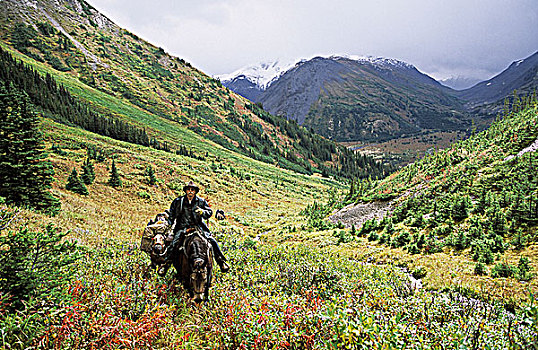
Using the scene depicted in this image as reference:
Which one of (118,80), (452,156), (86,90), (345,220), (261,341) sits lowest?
(345,220)

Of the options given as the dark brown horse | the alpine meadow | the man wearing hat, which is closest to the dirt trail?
the alpine meadow

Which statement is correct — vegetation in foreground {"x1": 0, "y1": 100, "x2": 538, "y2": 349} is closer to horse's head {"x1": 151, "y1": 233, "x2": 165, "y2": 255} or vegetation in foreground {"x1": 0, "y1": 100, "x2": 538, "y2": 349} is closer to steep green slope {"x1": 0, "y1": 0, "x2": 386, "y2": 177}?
horse's head {"x1": 151, "y1": 233, "x2": 165, "y2": 255}

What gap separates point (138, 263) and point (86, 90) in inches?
2888

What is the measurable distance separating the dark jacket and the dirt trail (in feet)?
54.0

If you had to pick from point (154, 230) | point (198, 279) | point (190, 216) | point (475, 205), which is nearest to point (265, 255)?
point (154, 230)

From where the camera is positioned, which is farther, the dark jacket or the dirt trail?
the dirt trail

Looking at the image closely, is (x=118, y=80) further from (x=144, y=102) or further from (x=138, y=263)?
(x=138, y=263)

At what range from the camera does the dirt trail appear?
20609 mm

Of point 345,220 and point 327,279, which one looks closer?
point 327,279

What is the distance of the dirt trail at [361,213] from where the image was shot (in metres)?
20.6

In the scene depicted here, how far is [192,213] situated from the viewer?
6430 millimetres

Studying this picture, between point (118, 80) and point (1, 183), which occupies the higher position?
point (118, 80)

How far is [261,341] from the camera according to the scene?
3939 mm

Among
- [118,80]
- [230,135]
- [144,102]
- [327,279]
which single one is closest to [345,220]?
[327,279]
